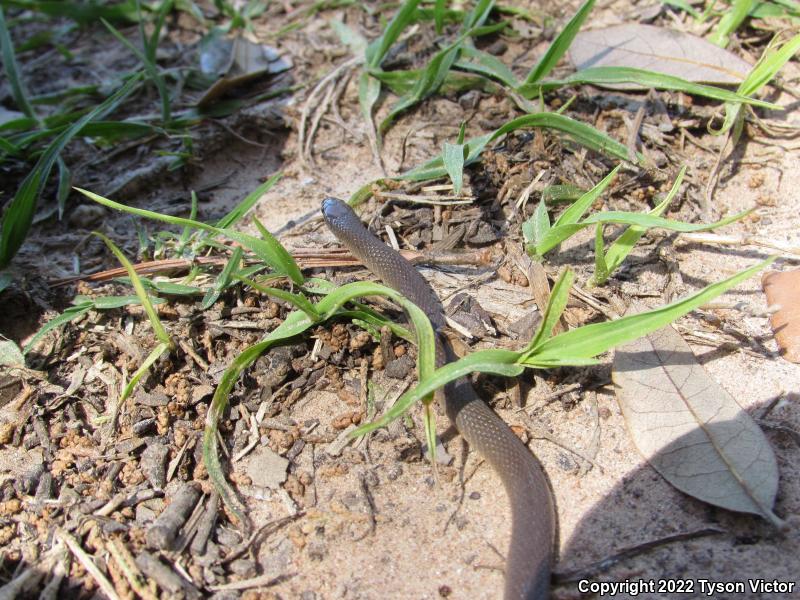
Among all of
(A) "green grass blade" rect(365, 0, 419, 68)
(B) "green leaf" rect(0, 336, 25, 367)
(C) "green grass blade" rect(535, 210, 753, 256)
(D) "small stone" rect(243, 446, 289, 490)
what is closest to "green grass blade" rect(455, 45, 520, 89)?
(A) "green grass blade" rect(365, 0, 419, 68)

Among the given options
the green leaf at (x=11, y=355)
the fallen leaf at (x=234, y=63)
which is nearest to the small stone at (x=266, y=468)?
the green leaf at (x=11, y=355)

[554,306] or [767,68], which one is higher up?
[767,68]

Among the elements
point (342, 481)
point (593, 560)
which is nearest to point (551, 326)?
point (593, 560)

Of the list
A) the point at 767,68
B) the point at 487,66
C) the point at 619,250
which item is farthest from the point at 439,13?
the point at 619,250

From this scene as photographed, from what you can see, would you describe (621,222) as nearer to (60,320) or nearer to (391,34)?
(391,34)

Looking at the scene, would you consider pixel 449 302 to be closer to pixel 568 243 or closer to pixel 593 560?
pixel 568 243

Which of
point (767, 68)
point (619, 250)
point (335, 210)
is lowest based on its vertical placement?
point (335, 210)
